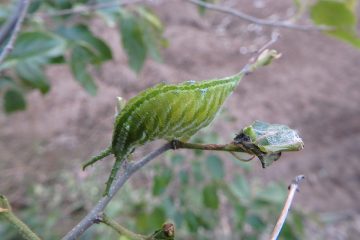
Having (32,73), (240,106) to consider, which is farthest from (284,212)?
(240,106)

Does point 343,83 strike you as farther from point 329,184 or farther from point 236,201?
point 236,201

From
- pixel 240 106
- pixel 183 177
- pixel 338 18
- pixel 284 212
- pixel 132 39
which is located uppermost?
pixel 284 212

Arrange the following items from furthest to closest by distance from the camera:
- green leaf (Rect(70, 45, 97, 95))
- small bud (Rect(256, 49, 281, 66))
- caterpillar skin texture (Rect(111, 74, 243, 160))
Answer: green leaf (Rect(70, 45, 97, 95)) < small bud (Rect(256, 49, 281, 66)) < caterpillar skin texture (Rect(111, 74, 243, 160))

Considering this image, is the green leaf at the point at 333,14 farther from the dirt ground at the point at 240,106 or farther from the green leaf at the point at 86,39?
the dirt ground at the point at 240,106

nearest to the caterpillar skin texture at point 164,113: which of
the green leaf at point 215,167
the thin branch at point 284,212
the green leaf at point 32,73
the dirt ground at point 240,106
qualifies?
the thin branch at point 284,212

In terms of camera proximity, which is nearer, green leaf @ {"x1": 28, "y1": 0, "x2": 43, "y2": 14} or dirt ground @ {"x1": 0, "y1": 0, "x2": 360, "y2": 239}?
green leaf @ {"x1": 28, "y1": 0, "x2": 43, "y2": 14}

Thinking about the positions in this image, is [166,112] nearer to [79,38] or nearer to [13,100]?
[79,38]

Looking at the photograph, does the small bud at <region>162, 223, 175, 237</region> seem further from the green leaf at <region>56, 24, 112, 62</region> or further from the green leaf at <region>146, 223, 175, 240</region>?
the green leaf at <region>56, 24, 112, 62</region>

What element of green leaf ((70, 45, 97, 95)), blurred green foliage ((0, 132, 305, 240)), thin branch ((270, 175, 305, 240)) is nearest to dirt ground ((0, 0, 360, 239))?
blurred green foliage ((0, 132, 305, 240))
